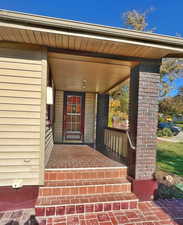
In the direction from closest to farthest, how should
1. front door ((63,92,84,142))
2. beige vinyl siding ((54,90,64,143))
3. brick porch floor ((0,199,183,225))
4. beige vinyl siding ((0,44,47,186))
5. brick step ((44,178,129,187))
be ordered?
brick porch floor ((0,199,183,225)) → beige vinyl siding ((0,44,47,186)) → brick step ((44,178,129,187)) → beige vinyl siding ((54,90,64,143)) → front door ((63,92,84,142))

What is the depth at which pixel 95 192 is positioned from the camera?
98.7 inches

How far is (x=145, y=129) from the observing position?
266cm

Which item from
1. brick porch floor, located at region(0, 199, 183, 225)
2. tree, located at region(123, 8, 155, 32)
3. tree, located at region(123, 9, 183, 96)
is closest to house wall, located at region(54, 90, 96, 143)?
brick porch floor, located at region(0, 199, 183, 225)

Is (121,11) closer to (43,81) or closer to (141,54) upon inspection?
(141,54)

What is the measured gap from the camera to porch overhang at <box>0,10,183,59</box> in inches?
74.9

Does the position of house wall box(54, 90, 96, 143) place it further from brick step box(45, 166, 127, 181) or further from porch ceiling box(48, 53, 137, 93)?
brick step box(45, 166, 127, 181)

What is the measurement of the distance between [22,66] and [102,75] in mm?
1997

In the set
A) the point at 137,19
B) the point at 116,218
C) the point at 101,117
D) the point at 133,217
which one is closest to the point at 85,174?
the point at 116,218

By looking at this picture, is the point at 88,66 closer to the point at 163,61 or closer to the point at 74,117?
the point at 74,117

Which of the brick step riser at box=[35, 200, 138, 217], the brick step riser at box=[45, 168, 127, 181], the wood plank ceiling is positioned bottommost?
the brick step riser at box=[35, 200, 138, 217]

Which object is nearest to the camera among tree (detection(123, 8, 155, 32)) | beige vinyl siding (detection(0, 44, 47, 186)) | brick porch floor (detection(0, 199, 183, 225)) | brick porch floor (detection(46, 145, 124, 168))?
brick porch floor (detection(0, 199, 183, 225))

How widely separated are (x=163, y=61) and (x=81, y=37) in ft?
29.7

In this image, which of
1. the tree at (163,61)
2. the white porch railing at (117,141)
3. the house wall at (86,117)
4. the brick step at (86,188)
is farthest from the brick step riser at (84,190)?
the tree at (163,61)

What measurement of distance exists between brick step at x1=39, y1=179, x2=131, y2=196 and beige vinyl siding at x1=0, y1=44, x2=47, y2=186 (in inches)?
9.7
